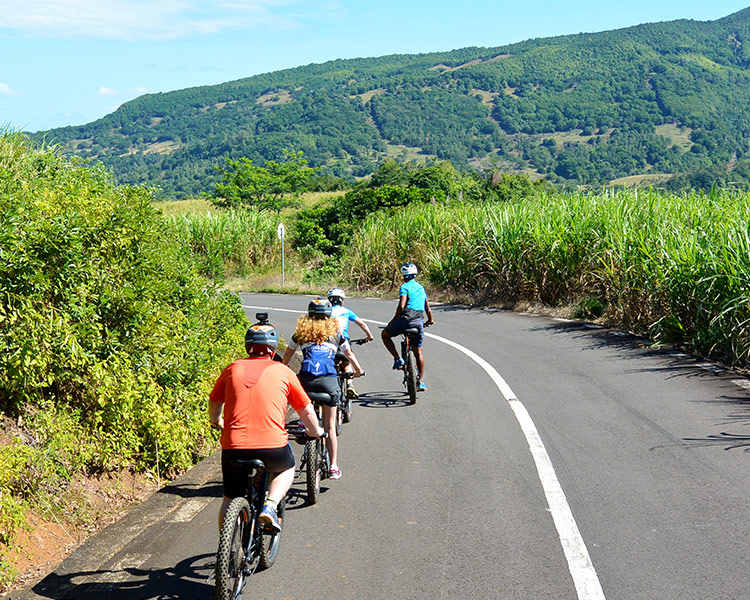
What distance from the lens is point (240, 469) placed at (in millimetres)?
5090

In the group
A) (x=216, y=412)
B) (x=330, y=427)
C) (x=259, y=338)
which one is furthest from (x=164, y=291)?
(x=259, y=338)

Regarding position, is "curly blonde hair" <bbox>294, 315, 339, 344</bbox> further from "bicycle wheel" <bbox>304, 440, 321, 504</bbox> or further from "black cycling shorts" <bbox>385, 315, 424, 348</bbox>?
"black cycling shorts" <bbox>385, 315, 424, 348</bbox>

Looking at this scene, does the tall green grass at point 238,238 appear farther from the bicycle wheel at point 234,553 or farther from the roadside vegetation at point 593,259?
the bicycle wheel at point 234,553

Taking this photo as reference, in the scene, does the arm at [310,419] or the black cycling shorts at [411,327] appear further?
the black cycling shorts at [411,327]

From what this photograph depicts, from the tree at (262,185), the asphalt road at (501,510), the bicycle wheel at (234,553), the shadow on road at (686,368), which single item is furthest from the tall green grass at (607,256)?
the tree at (262,185)

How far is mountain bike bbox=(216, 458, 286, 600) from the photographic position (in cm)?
446

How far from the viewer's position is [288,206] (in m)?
70.1

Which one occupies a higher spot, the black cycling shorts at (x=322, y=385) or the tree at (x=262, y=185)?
the tree at (x=262, y=185)

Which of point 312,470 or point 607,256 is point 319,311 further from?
point 607,256

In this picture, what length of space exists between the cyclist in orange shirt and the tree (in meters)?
62.4

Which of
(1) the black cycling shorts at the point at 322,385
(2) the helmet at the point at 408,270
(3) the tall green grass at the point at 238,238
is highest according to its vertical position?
A: (3) the tall green grass at the point at 238,238

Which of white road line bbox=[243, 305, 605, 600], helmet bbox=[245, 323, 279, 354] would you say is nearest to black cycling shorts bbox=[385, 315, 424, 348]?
white road line bbox=[243, 305, 605, 600]

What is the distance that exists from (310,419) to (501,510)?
1.89 meters

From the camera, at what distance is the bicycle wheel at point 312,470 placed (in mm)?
6543
